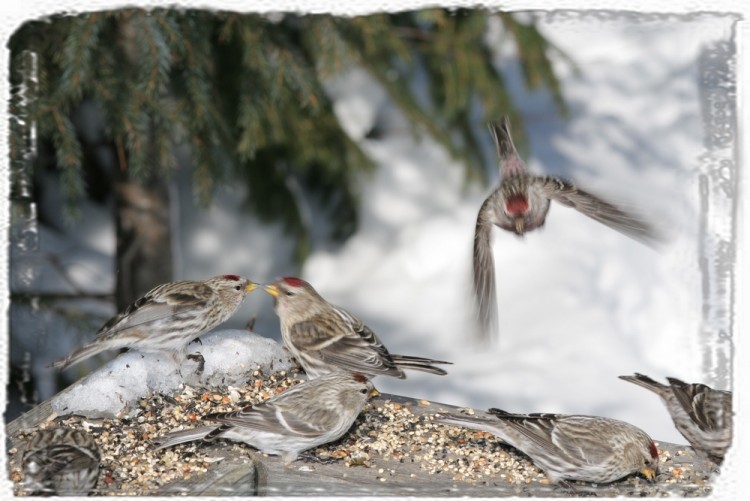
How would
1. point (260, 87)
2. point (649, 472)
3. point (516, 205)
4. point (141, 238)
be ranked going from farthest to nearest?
point (141, 238) → point (260, 87) → point (649, 472) → point (516, 205)

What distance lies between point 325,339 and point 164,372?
0.35 meters

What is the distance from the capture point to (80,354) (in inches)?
72.2

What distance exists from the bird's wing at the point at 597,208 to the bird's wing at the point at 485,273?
11cm

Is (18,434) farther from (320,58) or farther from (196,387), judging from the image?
(320,58)

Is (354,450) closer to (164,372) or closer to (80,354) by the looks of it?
(164,372)

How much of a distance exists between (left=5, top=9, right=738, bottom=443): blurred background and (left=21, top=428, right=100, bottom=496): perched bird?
0.61m

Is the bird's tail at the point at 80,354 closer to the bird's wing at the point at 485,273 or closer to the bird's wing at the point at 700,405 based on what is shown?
the bird's wing at the point at 485,273

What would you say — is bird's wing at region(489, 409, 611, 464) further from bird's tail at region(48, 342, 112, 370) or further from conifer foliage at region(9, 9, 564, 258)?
conifer foliage at region(9, 9, 564, 258)

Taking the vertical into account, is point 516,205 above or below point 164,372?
above

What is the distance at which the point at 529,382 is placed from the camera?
374 centimetres

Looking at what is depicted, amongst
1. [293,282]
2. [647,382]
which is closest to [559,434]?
[647,382]

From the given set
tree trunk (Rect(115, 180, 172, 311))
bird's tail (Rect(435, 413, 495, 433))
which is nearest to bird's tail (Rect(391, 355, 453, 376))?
bird's tail (Rect(435, 413, 495, 433))

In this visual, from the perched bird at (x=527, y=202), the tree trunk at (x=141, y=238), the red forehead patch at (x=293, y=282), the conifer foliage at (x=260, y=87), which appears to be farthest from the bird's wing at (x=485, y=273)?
the tree trunk at (x=141, y=238)

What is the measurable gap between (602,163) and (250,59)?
1971 mm
